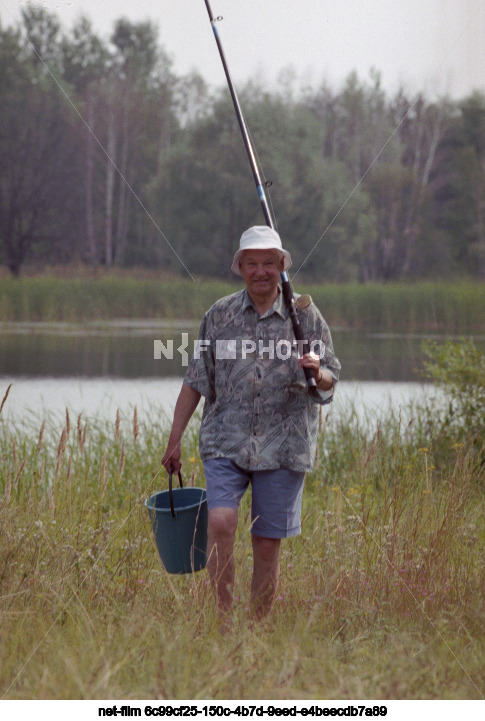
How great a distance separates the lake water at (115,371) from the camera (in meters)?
7.30

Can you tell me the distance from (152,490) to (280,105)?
2.54 metres

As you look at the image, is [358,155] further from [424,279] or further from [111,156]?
[111,156]

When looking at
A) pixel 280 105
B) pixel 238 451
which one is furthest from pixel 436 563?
pixel 280 105

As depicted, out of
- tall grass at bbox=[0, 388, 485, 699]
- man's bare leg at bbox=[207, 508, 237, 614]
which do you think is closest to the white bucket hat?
man's bare leg at bbox=[207, 508, 237, 614]

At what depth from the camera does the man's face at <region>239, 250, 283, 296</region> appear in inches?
133

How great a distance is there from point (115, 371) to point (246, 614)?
17.2 feet

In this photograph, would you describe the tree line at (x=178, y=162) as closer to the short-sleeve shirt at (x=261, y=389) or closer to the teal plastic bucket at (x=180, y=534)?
the short-sleeve shirt at (x=261, y=389)

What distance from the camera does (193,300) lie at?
5715 millimetres

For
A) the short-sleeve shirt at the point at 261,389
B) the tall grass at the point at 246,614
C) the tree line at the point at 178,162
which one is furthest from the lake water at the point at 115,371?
the short-sleeve shirt at the point at 261,389

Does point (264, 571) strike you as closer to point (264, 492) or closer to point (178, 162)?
point (264, 492)

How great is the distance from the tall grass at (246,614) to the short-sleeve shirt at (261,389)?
0.46 meters

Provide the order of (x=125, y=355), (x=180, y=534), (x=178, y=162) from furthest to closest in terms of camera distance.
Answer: (x=125, y=355) → (x=178, y=162) → (x=180, y=534)

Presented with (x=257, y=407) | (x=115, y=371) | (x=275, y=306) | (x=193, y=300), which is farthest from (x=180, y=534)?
(x=115, y=371)
